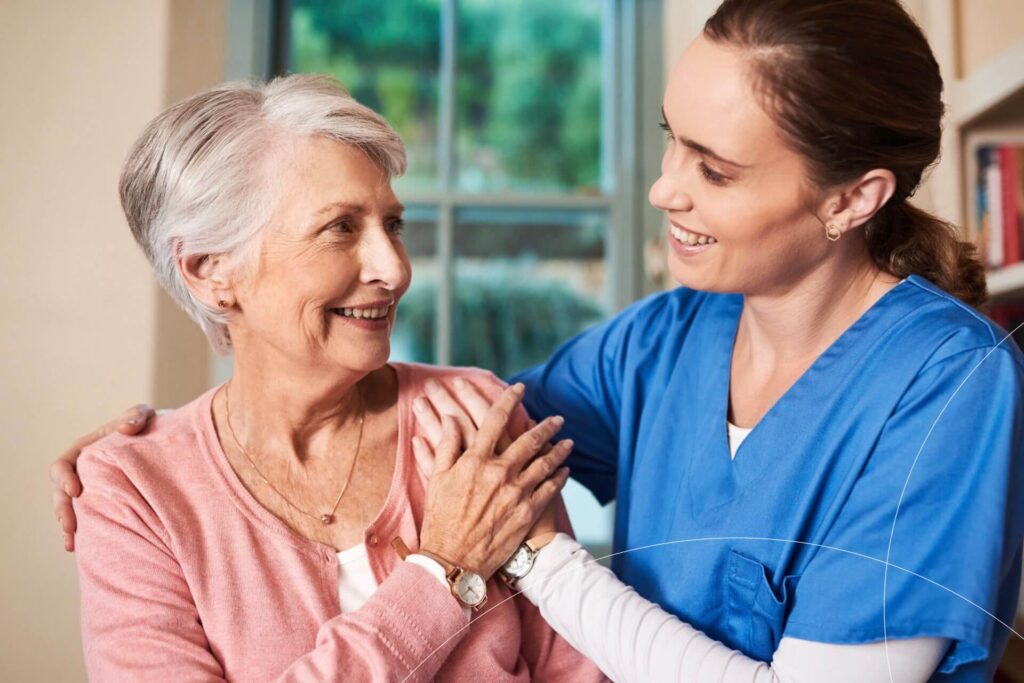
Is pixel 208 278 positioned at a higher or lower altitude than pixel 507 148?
lower

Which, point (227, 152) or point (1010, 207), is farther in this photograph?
point (1010, 207)

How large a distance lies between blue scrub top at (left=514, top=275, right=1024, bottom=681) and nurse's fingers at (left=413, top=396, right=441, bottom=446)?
0.76ft

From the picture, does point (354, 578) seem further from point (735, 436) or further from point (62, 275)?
point (62, 275)

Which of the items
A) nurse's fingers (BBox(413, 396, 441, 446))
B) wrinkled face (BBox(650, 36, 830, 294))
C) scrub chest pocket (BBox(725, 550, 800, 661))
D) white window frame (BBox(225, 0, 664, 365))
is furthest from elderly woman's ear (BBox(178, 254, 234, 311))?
white window frame (BBox(225, 0, 664, 365))

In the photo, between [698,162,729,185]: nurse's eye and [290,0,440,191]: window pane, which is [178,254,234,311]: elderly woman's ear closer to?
[698,162,729,185]: nurse's eye

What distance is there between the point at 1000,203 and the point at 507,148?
1.12 metres

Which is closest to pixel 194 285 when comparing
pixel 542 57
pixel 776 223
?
pixel 776 223

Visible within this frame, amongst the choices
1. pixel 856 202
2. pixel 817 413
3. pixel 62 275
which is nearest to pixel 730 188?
pixel 856 202

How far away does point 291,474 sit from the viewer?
106 cm

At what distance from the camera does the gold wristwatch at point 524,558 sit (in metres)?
1.00

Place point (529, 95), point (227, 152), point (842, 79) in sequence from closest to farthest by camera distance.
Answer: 1. point (842, 79)
2. point (227, 152)
3. point (529, 95)

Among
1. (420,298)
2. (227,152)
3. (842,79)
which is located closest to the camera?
(842,79)

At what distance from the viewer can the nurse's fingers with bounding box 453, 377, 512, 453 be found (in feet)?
3.46

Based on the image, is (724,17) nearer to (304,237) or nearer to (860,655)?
(304,237)
